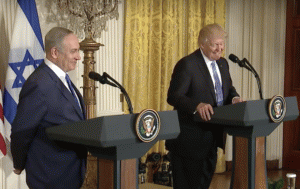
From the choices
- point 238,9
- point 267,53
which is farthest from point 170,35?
point 267,53

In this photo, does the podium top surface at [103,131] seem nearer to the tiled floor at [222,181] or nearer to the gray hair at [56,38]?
the gray hair at [56,38]

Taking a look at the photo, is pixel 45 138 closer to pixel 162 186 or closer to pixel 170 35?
pixel 162 186

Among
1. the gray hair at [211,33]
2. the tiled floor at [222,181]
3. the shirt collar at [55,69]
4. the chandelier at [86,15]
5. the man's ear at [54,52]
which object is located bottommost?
the tiled floor at [222,181]

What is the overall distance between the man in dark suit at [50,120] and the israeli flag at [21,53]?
1.66 m

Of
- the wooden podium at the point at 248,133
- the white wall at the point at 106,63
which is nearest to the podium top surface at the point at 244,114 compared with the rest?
the wooden podium at the point at 248,133

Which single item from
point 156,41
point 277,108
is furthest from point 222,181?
point 277,108

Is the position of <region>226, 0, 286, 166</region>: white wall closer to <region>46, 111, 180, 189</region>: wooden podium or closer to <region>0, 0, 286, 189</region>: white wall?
<region>0, 0, 286, 189</region>: white wall

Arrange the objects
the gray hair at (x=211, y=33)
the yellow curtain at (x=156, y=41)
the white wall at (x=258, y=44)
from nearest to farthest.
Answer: the gray hair at (x=211, y=33), the yellow curtain at (x=156, y=41), the white wall at (x=258, y=44)

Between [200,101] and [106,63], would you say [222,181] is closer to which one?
[106,63]

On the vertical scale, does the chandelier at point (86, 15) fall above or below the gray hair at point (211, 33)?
above

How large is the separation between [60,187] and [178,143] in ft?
3.54

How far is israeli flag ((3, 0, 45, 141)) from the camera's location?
13.4 ft

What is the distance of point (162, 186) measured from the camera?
5.04m

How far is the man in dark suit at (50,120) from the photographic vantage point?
2.40 m
